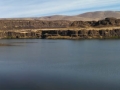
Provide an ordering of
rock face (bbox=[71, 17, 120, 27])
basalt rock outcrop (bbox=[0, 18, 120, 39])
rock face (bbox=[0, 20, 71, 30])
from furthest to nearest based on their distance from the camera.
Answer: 1. rock face (bbox=[0, 20, 71, 30])
2. rock face (bbox=[71, 17, 120, 27])
3. basalt rock outcrop (bbox=[0, 18, 120, 39])

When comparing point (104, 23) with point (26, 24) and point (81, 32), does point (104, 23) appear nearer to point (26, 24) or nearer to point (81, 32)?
point (81, 32)

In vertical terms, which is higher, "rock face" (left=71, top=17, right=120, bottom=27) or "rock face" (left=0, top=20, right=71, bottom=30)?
"rock face" (left=71, top=17, right=120, bottom=27)

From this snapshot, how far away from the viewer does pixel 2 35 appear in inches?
4156

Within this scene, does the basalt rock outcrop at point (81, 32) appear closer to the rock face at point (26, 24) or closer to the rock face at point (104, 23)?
the rock face at point (104, 23)

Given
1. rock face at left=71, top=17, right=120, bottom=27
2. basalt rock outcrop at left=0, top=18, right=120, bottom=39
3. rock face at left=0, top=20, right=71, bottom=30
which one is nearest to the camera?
basalt rock outcrop at left=0, top=18, right=120, bottom=39

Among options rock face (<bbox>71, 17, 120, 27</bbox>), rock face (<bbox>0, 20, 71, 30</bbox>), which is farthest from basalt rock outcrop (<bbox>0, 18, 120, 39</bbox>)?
rock face (<bbox>0, 20, 71, 30</bbox>)

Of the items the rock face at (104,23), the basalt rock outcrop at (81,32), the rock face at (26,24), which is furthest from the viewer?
the rock face at (26,24)

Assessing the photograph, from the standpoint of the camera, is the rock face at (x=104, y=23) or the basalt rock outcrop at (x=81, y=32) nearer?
the basalt rock outcrop at (x=81, y=32)

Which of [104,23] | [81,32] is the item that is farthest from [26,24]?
[81,32]

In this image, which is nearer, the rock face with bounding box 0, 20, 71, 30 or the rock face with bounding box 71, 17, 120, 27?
the rock face with bounding box 71, 17, 120, 27

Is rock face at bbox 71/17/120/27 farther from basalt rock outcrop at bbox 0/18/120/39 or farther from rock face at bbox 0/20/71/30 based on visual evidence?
rock face at bbox 0/20/71/30

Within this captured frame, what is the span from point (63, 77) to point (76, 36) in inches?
2556

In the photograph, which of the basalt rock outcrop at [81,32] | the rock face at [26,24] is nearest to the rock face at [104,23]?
the basalt rock outcrop at [81,32]

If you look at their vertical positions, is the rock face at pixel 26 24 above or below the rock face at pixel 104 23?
below
